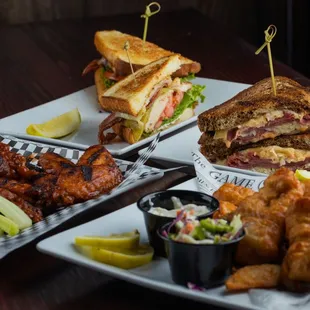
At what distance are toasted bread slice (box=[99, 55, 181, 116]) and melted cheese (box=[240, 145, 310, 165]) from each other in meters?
0.65

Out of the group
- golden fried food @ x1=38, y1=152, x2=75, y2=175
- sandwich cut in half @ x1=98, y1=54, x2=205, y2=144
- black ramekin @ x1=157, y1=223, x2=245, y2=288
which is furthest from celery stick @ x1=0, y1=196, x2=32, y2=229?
sandwich cut in half @ x1=98, y1=54, x2=205, y2=144

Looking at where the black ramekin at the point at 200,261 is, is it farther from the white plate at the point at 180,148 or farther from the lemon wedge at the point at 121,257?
the white plate at the point at 180,148

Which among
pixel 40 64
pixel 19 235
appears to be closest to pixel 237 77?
pixel 40 64

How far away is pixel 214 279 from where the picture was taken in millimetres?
2041

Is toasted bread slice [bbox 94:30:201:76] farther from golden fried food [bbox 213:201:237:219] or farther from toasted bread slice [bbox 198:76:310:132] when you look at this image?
golden fried food [bbox 213:201:237:219]

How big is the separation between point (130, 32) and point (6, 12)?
1258 mm

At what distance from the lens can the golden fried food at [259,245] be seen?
210 cm

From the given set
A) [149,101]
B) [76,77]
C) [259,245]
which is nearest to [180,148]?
[149,101]

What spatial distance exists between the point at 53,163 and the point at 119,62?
4.82 feet

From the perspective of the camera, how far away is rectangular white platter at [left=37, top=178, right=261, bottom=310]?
6.49 feet

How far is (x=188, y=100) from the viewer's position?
3951 millimetres

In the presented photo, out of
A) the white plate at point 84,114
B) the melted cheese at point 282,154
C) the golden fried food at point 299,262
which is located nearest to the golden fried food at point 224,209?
the golden fried food at point 299,262

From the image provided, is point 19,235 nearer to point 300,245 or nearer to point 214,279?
point 214,279

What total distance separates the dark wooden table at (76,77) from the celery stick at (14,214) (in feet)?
0.25
